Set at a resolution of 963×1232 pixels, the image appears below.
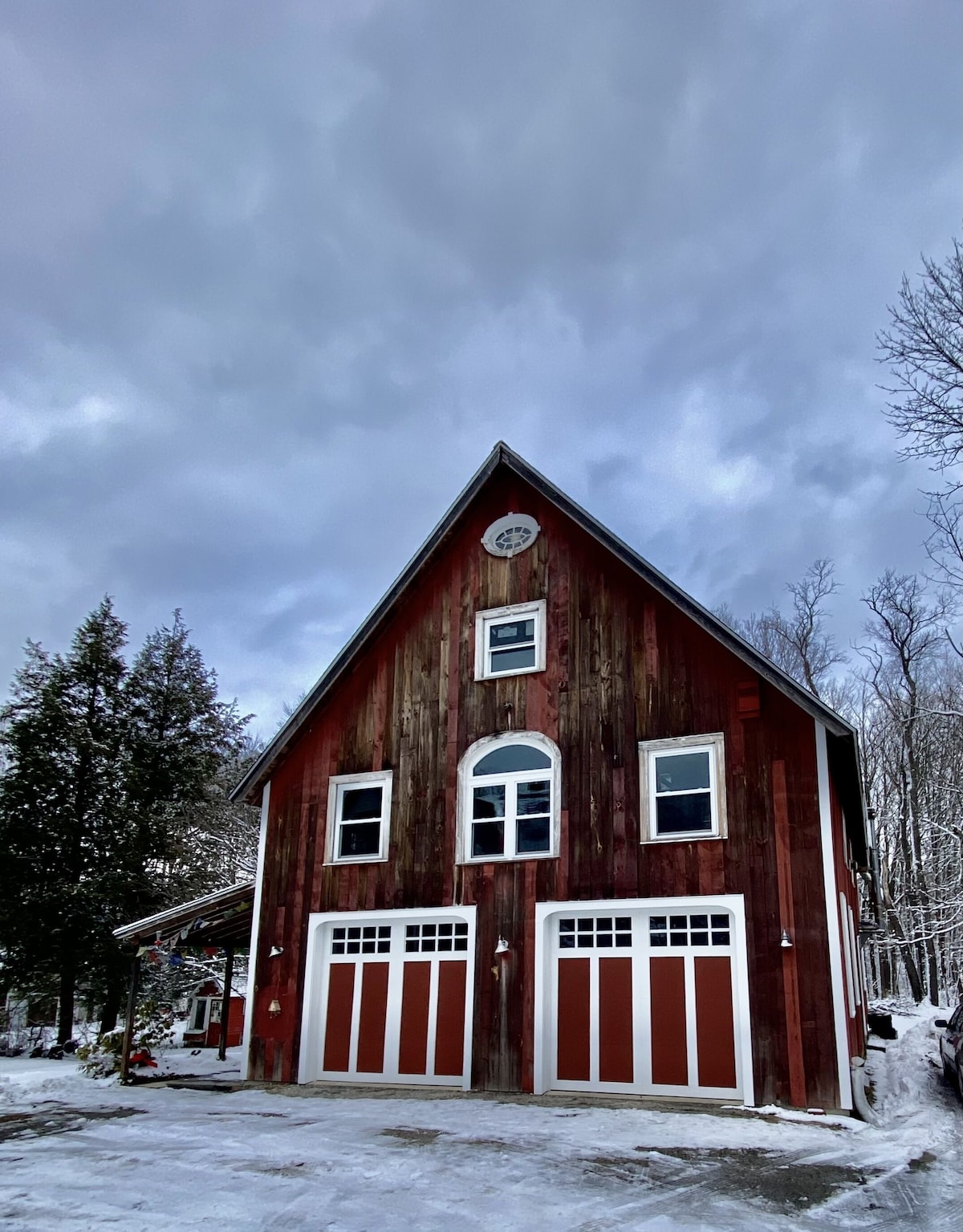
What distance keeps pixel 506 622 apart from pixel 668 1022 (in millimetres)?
6461

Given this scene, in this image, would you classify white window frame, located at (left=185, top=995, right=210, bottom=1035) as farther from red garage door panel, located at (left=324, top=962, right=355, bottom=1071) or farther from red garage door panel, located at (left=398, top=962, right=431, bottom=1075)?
red garage door panel, located at (left=398, top=962, right=431, bottom=1075)

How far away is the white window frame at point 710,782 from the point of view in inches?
527

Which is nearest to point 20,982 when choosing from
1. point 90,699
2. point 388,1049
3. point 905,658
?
point 90,699

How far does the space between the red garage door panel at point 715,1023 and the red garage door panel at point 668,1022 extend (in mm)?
209

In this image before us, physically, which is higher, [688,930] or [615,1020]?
[688,930]

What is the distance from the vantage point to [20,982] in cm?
2523

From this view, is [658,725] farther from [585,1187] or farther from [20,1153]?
[20,1153]

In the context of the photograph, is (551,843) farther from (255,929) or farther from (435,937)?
(255,929)

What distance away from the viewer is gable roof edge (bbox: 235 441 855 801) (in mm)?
12789

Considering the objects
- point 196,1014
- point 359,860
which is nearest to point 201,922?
point 359,860

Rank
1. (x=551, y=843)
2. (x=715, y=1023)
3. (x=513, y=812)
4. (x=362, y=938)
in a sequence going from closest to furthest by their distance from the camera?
(x=715, y=1023), (x=551, y=843), (x=513, y=812), (x=362, y=938)

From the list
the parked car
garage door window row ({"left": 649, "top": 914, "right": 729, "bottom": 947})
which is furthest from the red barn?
the parked car

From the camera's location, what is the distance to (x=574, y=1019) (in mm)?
13703

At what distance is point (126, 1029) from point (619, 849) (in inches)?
351
